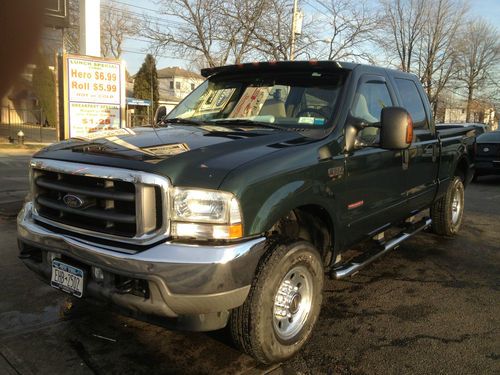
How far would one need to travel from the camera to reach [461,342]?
3.38 meters

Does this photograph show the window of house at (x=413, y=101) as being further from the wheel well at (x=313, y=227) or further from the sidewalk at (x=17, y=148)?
the sidewalk at (x=17, y=148)

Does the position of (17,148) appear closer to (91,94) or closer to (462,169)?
(91,94)

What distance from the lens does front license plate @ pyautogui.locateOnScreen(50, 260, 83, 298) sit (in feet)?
9.15

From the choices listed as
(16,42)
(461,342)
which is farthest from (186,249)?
(461,342)

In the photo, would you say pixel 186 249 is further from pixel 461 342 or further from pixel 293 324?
pixel 461 342

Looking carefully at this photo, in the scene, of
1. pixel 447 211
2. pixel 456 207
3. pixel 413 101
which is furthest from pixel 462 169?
pixel 413 101

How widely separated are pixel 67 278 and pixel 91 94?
256 inches

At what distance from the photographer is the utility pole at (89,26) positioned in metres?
8.56

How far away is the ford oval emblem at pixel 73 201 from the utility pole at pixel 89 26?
646 cm

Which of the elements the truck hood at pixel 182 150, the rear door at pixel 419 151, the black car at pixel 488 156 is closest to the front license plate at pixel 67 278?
the truck hood at pixel 182 150

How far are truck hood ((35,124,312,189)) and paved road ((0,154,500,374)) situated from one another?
94 cm

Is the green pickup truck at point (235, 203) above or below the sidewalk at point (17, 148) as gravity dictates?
above

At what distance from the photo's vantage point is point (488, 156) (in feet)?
40.2

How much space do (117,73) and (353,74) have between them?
20.5ft
